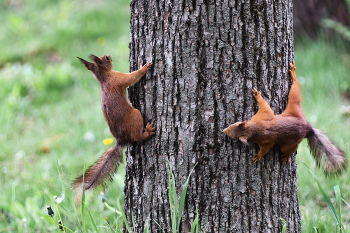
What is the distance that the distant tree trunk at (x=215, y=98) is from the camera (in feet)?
5.21

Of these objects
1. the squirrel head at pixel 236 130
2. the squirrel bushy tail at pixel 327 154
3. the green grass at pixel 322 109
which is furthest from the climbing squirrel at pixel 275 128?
the green grass at pixel 322 109

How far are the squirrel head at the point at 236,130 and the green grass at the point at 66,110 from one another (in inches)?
26.9

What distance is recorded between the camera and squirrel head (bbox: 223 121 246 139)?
1549 mm

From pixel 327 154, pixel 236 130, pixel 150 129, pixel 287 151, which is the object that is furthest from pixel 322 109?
pixel 150 129

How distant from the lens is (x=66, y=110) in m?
4.64

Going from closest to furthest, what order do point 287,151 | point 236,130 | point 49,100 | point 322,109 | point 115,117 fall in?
point 236,130
point 287,151
point 115,117
point 322,109
point 49,100

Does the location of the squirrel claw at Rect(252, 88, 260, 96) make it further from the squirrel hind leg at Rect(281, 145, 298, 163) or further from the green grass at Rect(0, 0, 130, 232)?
the green grass at Rect(0, 0, 130, 232)

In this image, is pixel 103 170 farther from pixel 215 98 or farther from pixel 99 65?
pixel 215 98

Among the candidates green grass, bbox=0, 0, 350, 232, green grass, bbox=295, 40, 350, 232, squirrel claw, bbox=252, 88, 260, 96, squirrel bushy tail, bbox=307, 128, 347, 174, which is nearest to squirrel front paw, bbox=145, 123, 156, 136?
green grass, bbox=0, 0, 350, 232

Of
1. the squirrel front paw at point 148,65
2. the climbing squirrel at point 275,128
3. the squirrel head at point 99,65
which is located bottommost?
the climbing squirrel at point 275,128

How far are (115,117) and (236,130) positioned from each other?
2.21 ft

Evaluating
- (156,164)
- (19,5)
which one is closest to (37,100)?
(156,164)

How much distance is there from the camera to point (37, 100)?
497cm

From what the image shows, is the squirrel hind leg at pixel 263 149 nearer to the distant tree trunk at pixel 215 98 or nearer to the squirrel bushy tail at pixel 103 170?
the distant tree trunk at pixel 215 98
